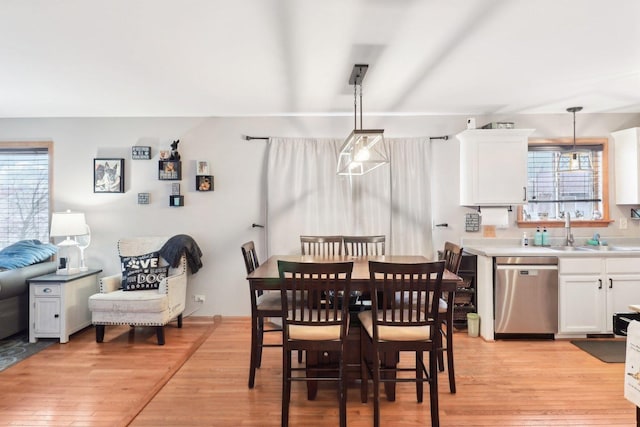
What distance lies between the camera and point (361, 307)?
304cm

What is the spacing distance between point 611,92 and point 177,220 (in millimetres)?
4782

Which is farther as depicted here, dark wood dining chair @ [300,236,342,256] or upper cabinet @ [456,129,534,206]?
upper cabinet @ [456,129,534,206]

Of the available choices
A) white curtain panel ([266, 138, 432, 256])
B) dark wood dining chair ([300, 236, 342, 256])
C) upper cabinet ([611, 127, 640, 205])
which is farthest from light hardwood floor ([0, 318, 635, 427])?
upper cabinet ([611, 127, 640, 205])

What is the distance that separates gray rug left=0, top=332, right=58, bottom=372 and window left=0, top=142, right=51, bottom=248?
122 cm

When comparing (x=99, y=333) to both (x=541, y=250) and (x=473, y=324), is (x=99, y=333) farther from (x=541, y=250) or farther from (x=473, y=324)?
(x=541, y=250)

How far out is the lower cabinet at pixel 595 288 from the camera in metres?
3.47

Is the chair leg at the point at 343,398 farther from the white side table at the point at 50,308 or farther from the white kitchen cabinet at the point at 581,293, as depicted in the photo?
the white side table at the point at 50,308

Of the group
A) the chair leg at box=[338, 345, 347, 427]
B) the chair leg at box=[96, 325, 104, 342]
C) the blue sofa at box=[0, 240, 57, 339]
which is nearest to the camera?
the chair leg at box=[338, 345, 347, 427]

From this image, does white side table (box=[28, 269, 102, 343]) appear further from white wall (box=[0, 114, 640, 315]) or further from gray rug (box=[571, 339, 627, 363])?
gray rug (box=[571, 339, 627, 363])

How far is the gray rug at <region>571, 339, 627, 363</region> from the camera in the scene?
10.2 feet

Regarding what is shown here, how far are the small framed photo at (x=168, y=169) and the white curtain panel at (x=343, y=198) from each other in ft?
3.55

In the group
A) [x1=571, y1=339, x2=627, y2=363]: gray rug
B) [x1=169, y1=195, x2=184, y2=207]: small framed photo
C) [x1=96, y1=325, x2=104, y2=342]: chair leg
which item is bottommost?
[x1=571, y1=339, x2=627, y2=363]: gray rug

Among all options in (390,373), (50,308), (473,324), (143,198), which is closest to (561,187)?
(473,324)

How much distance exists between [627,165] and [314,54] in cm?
380
